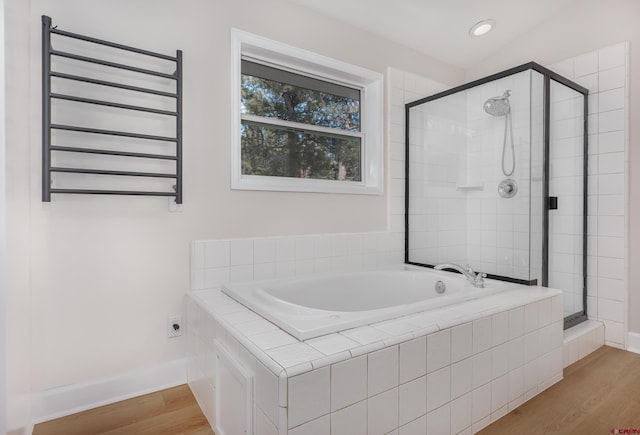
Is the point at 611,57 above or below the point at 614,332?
above

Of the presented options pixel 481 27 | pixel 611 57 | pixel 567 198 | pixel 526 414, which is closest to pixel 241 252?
pixel 526 414

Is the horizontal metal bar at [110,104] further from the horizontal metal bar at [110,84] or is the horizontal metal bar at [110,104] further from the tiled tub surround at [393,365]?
the tiled tub surround at [393,365]

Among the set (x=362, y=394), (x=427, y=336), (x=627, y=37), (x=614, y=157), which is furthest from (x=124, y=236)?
(x=627, y=37)

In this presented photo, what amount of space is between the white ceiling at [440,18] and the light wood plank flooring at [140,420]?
247 centimetres

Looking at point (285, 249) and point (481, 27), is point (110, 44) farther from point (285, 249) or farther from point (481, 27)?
point (481, 27)

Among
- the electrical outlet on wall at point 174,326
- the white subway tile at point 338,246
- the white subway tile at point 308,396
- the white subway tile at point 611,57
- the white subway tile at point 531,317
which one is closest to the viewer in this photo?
the white subway tile at point 308,396

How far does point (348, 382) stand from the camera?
1119 millimetres

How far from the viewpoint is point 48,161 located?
5.02 feet

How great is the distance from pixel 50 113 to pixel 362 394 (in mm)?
1735

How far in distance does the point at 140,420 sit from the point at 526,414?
1785mm

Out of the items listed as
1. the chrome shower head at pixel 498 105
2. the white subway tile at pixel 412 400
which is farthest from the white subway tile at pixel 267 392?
the chrome shower head at pixel 498 105

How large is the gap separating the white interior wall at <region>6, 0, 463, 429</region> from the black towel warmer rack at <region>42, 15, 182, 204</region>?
0.29ft

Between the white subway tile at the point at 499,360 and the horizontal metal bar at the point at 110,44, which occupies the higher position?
the horizontal metal bar at the point at 110,44

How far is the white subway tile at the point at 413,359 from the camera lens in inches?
49.3
